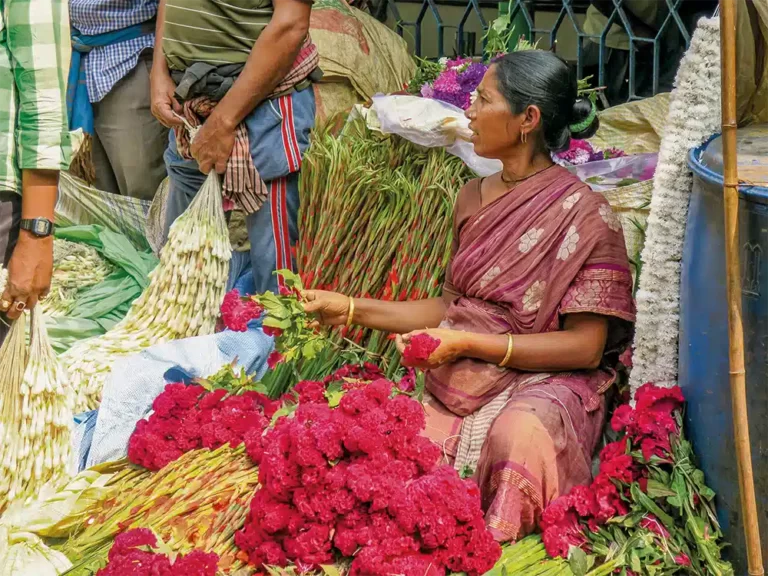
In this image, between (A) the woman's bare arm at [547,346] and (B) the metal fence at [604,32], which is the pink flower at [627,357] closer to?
(A) the woman's bare arm at [547,346]

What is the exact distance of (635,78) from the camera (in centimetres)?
427

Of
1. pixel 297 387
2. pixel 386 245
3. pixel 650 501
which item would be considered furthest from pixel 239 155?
pixel 650 501

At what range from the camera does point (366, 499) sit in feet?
7.34

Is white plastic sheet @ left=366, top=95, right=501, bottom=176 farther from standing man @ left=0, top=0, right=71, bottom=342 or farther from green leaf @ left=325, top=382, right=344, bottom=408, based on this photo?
standing man @ left=0, top=0, right=71, bottom=342

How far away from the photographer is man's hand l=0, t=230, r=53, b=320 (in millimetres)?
2557

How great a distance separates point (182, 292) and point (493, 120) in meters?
1.54

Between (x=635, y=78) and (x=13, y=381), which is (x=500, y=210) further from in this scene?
(x=635, y=78)

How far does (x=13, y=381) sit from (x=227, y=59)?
1431 mm

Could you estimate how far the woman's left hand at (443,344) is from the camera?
2.56 meters

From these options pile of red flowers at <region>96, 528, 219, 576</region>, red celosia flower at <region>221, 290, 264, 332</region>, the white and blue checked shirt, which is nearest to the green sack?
the white and blue checked shirt

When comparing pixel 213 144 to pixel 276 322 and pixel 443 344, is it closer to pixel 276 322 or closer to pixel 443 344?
pixel 276 322

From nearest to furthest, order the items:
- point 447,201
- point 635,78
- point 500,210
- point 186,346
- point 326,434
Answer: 1. point 326,434
2. point 500,210
3. point 447,201
4. point 186,346
5. point 635,78

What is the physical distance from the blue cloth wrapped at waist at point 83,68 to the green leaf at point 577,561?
317cm

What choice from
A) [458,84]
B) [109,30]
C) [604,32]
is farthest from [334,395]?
[109,30]
